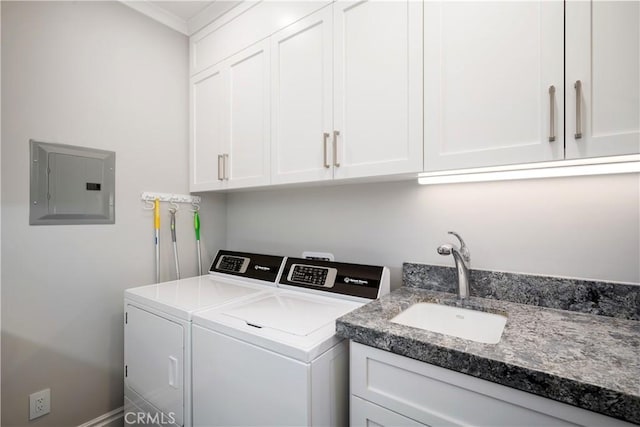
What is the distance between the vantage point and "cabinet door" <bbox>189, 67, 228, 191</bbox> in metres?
1.89

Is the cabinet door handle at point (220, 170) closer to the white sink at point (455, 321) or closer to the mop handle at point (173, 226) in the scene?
the mop handle at point (173, 226)

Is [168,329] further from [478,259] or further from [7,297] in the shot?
[478,259]

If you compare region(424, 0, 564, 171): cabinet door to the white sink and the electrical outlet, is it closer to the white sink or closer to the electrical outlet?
the white sink

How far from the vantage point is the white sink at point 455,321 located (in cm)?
111


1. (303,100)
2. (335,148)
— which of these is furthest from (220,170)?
(335,148)

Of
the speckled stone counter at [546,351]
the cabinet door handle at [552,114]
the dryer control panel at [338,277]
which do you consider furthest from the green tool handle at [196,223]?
the cabinet door handle at [552,114]

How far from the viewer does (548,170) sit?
1.10m

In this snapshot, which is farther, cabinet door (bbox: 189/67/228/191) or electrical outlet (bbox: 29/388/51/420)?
cabinet door (bbox: 189/67/228/191)

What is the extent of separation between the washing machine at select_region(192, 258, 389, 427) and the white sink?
0.64 feet

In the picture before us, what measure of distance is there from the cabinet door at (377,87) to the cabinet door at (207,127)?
0.87 metres

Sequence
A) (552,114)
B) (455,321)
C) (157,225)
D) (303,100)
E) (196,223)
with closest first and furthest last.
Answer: (552,114) → (455,321) → (303,100) → (157,225) → (196,223)

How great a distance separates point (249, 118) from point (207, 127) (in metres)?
0.43

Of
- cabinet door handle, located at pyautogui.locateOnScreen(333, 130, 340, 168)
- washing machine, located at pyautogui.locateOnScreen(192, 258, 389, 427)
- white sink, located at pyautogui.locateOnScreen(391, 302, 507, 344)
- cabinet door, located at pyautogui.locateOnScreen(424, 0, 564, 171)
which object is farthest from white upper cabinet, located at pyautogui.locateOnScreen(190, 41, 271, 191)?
white sink, located at pyautogui.locateOnScreen(391, 302, 507, 344)

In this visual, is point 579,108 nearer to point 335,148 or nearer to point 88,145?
point 335,148
